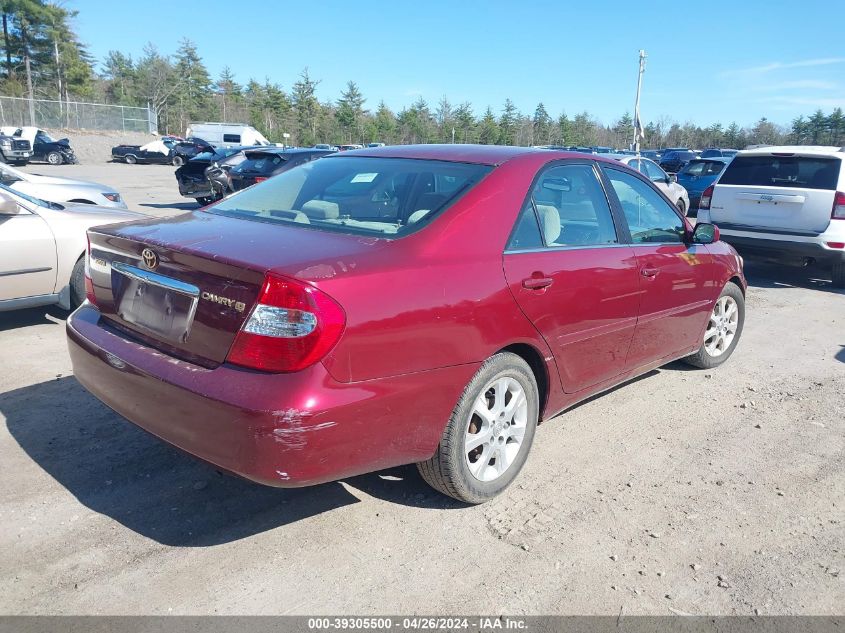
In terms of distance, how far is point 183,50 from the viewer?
78875 mm

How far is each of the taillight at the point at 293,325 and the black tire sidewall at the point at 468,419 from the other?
80cm

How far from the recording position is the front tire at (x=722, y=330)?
542cm

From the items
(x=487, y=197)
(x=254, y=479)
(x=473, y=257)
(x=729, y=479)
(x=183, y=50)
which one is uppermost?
(x=183, y=50)

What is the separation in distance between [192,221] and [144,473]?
1332 mm

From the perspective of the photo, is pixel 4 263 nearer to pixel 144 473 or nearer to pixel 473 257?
pixel 144 473

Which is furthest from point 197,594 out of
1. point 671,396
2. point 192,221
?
point 671,396

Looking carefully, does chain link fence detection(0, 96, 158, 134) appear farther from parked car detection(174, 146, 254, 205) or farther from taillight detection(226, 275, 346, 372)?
taillight detection(226, 275, 346, 372)

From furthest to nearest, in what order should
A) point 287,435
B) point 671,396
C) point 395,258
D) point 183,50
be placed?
point 183,50 → point 671,396 → point 395,258 → point 287,435

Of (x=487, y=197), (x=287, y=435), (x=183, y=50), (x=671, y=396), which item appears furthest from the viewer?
(x=183, y=50)

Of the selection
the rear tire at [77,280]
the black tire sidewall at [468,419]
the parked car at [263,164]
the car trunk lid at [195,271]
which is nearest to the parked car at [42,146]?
the parked car at [263,164]

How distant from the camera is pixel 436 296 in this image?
284 cm

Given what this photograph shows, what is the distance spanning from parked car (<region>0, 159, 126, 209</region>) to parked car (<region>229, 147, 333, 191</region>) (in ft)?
12.1

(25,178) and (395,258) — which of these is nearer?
(395,258)

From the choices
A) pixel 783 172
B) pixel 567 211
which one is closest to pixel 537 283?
pixel 567 211
